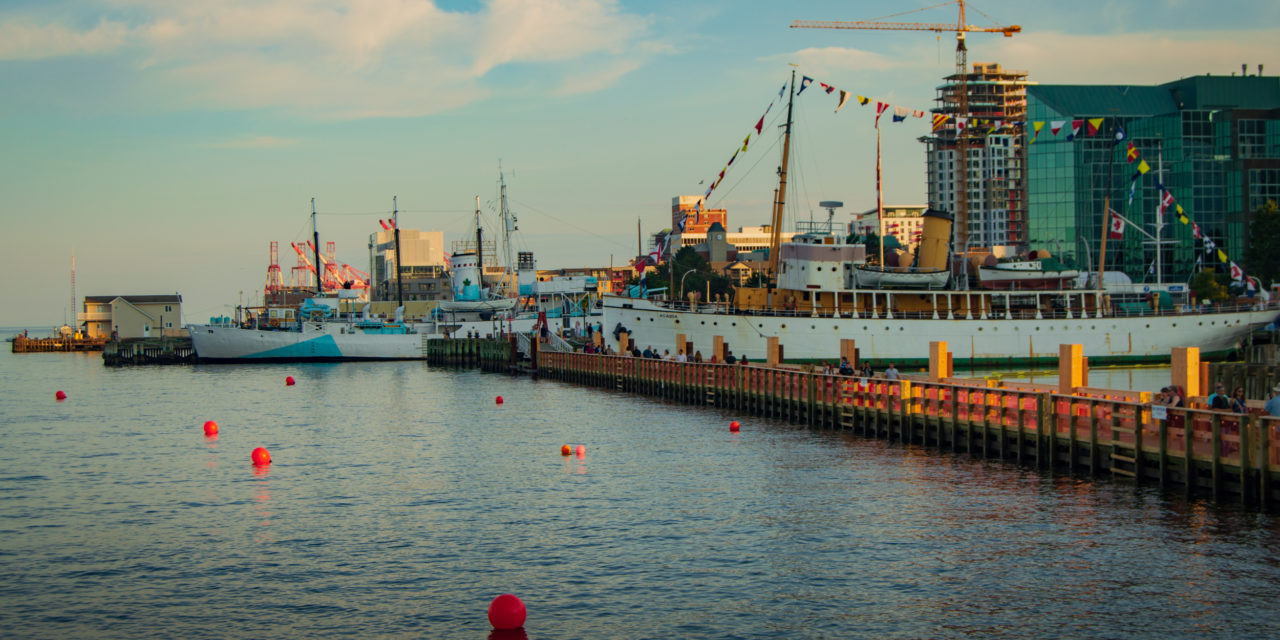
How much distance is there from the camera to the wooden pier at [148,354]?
11619 cm

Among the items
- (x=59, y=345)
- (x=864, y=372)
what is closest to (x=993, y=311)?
(x=864, y=372)

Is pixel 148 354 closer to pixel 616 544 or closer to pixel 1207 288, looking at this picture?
pixel 616 544

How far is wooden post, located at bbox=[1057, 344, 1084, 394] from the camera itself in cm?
3238

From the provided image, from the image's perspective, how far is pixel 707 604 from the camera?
18391mm

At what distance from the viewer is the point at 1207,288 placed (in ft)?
355

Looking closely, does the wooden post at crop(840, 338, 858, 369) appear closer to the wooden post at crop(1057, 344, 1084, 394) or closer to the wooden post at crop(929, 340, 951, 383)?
the wooden post at crop(929, 340, 951, 383)

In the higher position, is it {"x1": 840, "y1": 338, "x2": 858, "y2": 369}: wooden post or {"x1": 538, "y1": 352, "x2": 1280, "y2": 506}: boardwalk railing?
{"x1": 840, "y1": 338, "x2": 858, "y2": 369}: wooden post

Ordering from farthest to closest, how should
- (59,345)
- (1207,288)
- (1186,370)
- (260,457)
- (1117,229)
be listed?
(59,345)
(1207,288)
(1117,229)
(260,457)
(1186,370)

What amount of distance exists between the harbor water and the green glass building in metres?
103

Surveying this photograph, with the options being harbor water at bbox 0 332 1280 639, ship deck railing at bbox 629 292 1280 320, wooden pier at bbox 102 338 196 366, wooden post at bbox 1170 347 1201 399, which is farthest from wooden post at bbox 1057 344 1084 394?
wooden pier at bbox 102 338 196 366

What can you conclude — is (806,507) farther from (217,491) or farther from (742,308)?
(742,308)

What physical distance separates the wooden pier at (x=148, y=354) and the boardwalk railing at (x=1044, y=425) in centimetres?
8329

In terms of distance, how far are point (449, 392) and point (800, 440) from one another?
33063mm

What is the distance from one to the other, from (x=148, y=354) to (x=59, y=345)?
219 feet
